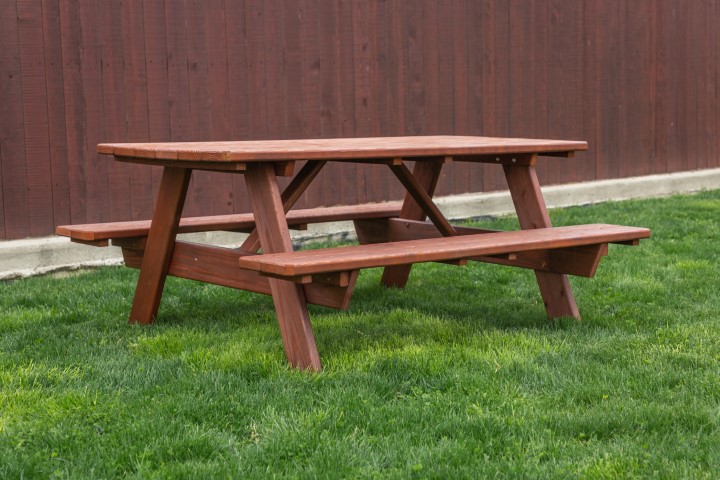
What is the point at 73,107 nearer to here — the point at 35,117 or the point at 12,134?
the point at 35,117

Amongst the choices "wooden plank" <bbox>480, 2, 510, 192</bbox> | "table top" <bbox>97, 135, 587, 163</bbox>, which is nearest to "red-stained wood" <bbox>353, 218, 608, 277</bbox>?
"table top" <bbox>97, 135, 587, 163</bbox>

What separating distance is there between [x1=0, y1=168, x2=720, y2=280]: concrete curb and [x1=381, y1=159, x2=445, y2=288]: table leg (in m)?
1.76

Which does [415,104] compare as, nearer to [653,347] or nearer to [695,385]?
[653,347]

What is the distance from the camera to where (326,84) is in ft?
25.9

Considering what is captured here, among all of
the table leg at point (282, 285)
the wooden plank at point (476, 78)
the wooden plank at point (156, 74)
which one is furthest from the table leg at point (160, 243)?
the wooden plank at point (476, 78)

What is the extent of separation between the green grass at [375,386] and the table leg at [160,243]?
0.14 m

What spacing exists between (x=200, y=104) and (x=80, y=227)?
2.36 m

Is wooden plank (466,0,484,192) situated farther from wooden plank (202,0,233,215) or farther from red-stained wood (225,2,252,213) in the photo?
wooden plank (202,0,233,215)

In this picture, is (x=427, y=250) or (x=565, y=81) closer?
(x=427, y=250)

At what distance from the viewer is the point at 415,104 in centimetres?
854

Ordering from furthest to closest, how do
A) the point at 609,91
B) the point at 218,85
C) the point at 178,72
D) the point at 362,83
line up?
the point at 609,91
the point at 362,83
the point at 218,85
the point at 178,72

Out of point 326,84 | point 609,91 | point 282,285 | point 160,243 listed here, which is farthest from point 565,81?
point 282,285

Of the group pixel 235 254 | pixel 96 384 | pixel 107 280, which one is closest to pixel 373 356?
pixel 235 254

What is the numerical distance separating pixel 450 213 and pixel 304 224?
10.3 ft
